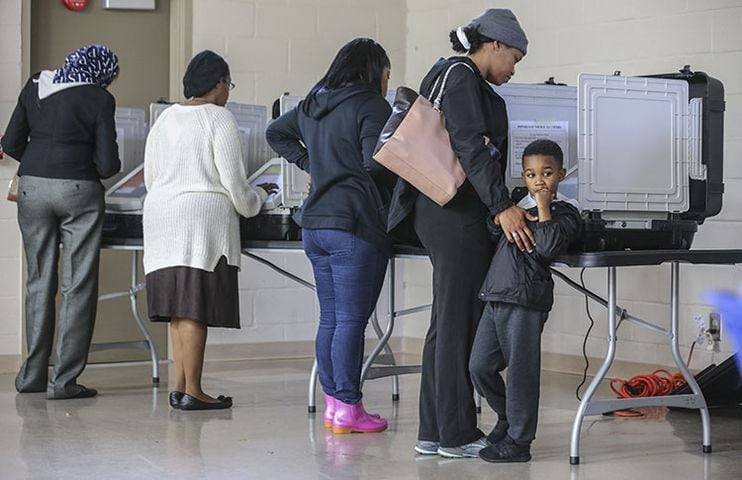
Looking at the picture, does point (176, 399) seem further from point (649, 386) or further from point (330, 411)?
point (649, 386)

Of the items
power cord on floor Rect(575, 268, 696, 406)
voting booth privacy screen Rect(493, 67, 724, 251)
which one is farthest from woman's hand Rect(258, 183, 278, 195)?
power cord on floor Rect(575, 268, 696, 406)

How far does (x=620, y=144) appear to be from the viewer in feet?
10.6

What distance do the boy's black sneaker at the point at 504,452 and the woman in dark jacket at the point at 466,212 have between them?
0.13 ft

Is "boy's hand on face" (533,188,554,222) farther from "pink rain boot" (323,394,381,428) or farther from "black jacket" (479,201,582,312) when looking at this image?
"pink rain boot" (323,394,381,428)

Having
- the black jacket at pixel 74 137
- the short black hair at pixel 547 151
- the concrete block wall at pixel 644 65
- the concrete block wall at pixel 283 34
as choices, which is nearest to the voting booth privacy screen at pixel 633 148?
the short black hair at pixel 547 151

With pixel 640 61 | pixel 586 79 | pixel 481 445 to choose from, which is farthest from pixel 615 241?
pixel 640 61

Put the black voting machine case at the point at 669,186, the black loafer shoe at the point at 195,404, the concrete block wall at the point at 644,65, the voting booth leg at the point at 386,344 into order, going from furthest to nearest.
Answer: the concrete block wall at the point at 644,65
the black loafer shoe at the point at 195,404
the voting booth leg at the point at 386,344
the black voting machine case at the point at 669,186

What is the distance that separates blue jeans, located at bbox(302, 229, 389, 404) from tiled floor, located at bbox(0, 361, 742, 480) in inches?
7.8

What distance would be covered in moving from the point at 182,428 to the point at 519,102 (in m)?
1.56

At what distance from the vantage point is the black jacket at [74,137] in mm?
4074

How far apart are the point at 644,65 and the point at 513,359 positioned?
222cm

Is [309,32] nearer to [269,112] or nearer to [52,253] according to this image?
[269,112]

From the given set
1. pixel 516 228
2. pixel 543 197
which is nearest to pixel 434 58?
pixel 543 197

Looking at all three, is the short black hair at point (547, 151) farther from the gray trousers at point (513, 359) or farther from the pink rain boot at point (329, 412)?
the pink rain boot at point (329, 412)
